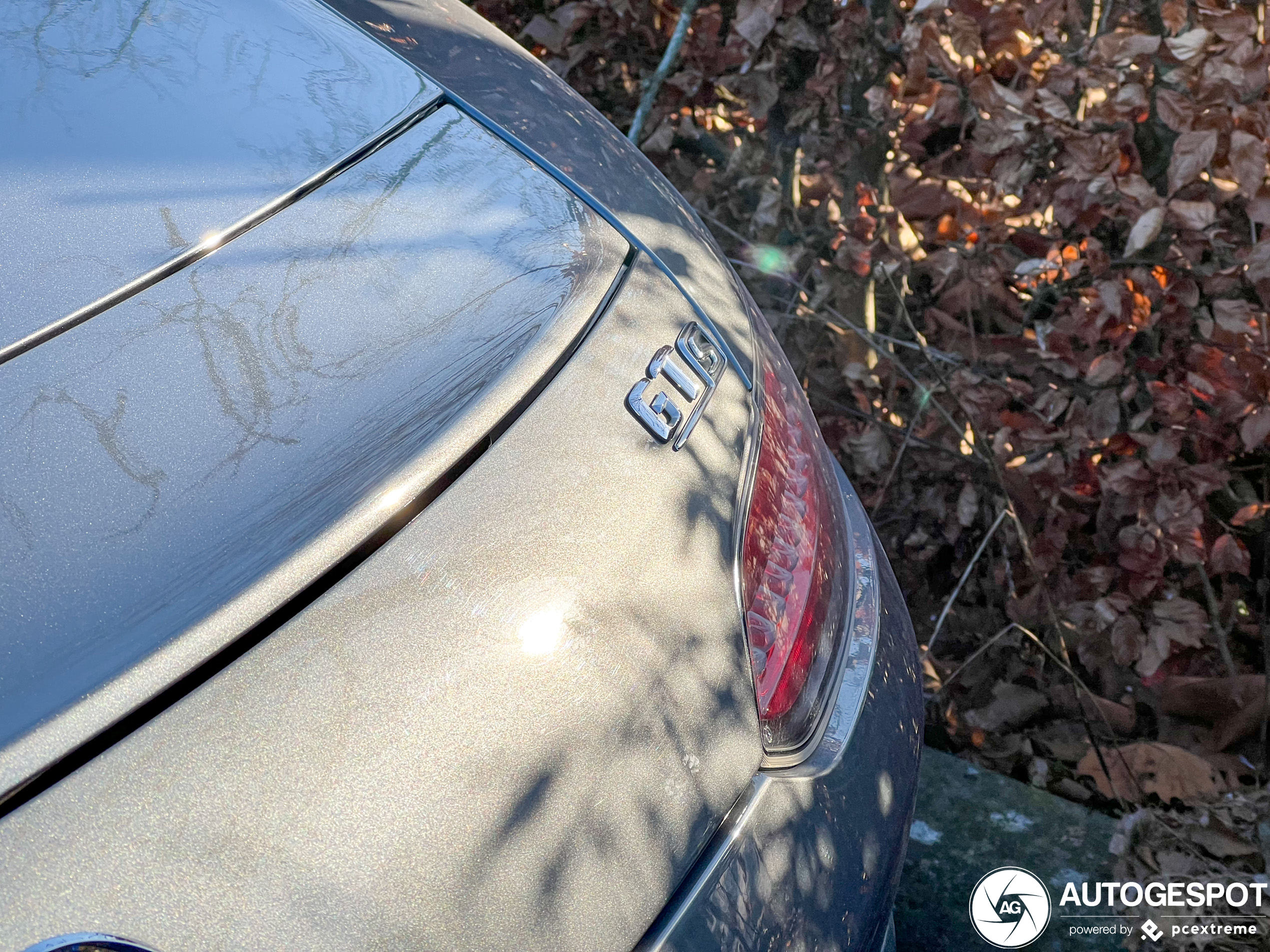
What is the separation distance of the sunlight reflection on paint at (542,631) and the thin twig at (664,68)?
209 cm

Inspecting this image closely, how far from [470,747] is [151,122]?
896mm

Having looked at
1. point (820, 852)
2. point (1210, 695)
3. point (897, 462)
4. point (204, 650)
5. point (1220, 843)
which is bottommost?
point (1220, 843)

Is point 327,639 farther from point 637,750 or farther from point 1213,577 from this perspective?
point 1213,577

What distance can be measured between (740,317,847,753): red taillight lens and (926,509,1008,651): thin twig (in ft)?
Result: 4.05

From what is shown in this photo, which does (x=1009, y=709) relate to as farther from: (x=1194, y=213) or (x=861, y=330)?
(x=1194, y=213)

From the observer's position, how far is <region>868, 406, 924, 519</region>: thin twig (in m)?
2.75

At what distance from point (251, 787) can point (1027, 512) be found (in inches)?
90.1

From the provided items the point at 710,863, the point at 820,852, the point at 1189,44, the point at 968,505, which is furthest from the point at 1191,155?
the point at 710,863

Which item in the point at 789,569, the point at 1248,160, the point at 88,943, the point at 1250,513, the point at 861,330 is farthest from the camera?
the point at 861,330

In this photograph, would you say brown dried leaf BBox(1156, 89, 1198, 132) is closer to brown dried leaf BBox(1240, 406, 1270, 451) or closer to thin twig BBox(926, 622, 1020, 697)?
brown dried leaf BBox(1240, 406, 1270, 451)

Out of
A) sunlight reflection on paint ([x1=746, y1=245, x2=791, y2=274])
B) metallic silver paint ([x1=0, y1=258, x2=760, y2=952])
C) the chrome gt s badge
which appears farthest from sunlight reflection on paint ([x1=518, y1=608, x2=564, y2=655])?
sunlight reflection on paint ([x1=746, y1=245, x2=791, y2=274])

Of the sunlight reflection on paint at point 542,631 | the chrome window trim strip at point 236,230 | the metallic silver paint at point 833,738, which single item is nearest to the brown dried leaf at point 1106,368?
the metallic silver paint at point 833,738

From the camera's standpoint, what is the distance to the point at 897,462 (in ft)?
9.16

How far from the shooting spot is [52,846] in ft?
2.51
